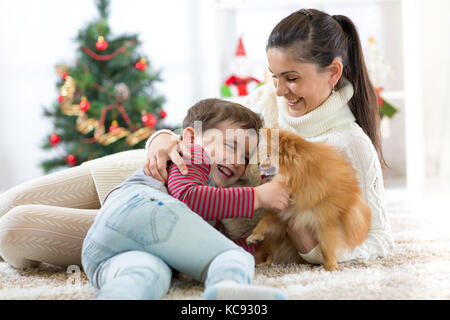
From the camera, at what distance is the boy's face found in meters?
1.20

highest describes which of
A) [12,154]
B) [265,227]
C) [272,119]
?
[272,119]

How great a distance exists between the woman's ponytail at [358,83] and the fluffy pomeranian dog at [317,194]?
286 millimetres

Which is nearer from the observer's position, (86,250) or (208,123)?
(86,250)

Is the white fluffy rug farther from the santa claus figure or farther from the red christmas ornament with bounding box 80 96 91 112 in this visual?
the santa claus figure

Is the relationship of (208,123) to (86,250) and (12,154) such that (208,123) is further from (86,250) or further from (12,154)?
(12,154)

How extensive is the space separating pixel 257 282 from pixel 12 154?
3376 millimetres

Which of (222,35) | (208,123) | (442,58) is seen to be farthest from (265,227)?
(442,58)

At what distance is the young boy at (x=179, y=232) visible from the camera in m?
0.90

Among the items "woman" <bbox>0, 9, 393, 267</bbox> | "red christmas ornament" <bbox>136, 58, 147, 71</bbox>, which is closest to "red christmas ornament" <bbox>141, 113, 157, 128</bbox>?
"red christmas ornament" <bbox>136, 58, 147, 71</bbox>

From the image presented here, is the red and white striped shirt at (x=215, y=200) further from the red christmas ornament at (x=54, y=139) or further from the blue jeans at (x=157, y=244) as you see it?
the red christmas ornament at (x=54, y=139)

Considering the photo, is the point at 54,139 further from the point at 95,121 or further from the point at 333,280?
the point at 333,280

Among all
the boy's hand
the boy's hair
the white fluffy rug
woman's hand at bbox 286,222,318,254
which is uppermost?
the boy's hair

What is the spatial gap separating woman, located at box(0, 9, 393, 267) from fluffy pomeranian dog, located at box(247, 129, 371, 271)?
4 centimetres

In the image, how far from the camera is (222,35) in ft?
11.5
